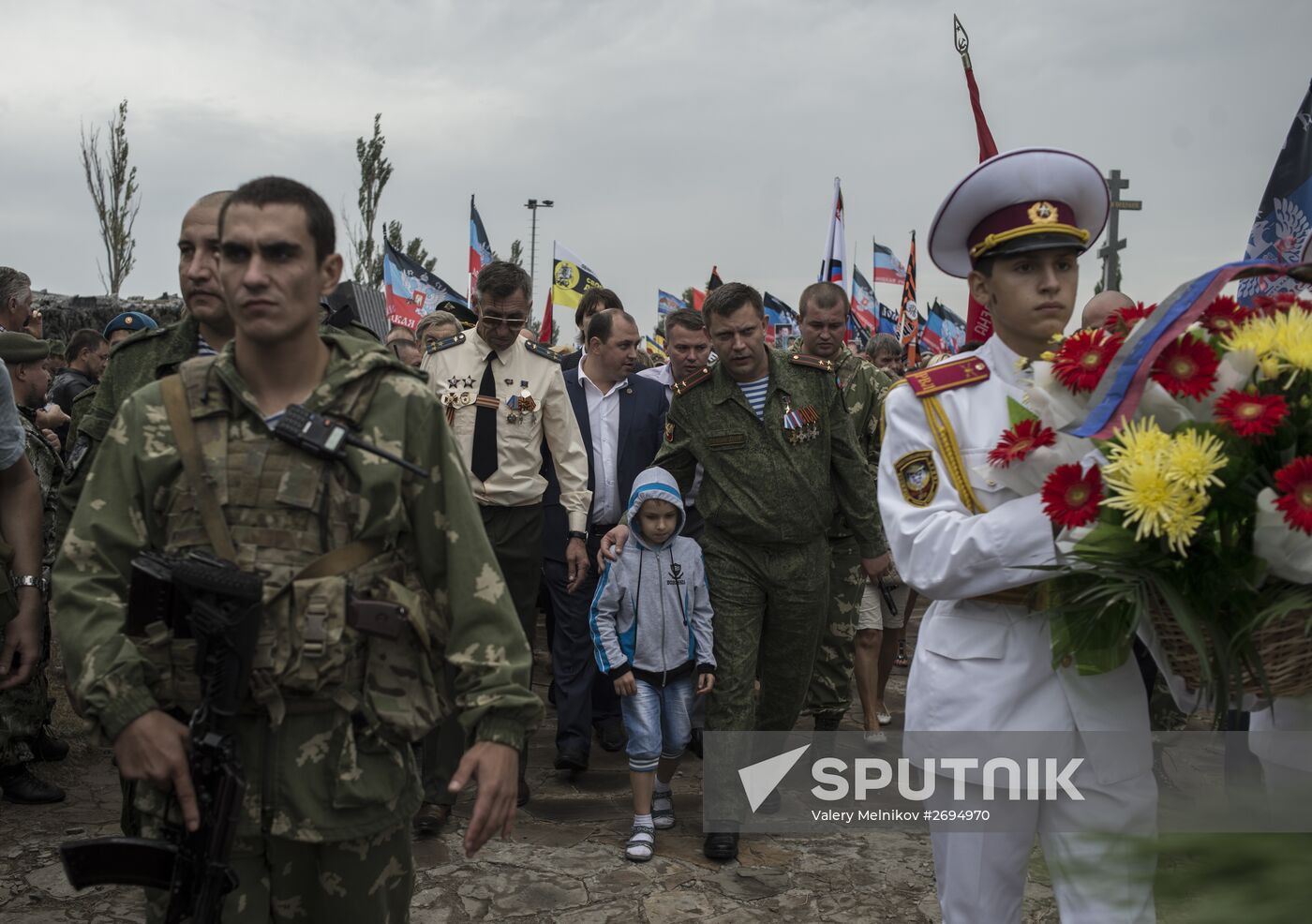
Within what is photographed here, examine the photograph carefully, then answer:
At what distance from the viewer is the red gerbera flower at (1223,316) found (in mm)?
2346

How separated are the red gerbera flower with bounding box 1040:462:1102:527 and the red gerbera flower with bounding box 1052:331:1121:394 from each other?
17 cm

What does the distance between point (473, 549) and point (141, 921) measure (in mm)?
2644

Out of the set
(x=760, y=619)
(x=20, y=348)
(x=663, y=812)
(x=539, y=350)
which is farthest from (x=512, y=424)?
(x=20, y=348)

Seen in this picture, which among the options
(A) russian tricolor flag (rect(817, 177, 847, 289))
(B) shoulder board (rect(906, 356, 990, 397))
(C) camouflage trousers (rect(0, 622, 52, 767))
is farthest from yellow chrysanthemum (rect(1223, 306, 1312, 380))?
(A) russian tricolor flag (rect(817, 177, 847, 289))

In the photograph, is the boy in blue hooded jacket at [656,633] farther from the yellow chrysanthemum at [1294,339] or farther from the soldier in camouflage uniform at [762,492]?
the yellow chrysanthemum at [1294,339]

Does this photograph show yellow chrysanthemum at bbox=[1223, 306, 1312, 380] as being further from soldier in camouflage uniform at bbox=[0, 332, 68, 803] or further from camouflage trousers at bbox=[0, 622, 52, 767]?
camouflage trousers at bbox=[0, 622, 52, 767]

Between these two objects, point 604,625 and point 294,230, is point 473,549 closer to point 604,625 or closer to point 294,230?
point 294,230

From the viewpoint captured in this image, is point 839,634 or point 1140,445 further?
point 839,634

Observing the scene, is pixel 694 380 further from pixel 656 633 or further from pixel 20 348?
pixel 20 348

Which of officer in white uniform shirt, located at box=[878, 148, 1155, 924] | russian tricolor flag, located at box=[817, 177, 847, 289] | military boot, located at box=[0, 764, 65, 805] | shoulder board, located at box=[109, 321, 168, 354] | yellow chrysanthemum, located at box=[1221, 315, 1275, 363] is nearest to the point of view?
yellow chrysanthemum, located at box=[1221, 315, 1275, 363]

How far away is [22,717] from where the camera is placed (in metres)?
5.52

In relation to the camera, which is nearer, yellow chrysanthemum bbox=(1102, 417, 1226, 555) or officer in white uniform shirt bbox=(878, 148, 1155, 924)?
yellow chrysanthemum bbox=(1102, 417, 1226, 555)

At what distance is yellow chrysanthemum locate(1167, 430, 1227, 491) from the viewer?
2080 millimetres

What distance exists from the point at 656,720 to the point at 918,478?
262 cm
